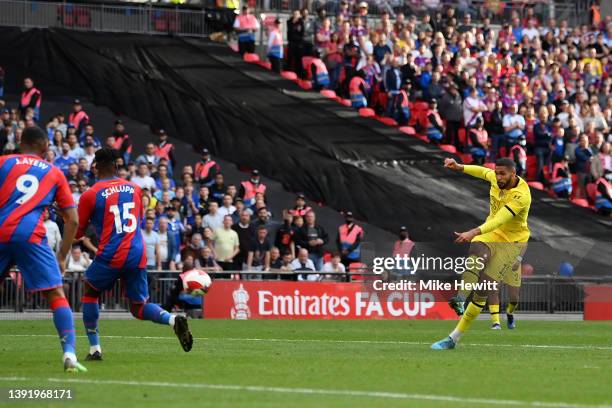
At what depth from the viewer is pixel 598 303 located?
29.6m

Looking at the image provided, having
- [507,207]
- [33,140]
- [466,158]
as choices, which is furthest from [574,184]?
[33,140]

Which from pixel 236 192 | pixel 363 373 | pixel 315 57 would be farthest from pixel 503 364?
pixel 315 57

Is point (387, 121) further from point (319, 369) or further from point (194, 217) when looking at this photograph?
point (319, 369)

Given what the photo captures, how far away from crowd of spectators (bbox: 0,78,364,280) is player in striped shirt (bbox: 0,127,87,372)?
15.2 metres

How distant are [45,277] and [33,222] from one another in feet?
1.73

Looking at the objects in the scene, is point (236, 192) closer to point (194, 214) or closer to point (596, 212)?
point (194, 214)

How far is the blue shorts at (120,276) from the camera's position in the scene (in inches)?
589

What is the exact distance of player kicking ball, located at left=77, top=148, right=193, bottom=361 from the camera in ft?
48.5

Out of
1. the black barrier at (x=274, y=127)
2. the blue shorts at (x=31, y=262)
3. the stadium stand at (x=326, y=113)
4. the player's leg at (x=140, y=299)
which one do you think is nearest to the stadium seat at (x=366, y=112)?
the stadium stand at (x=326, y=113)

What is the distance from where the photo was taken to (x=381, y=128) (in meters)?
36.4

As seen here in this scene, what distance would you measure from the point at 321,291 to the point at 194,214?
12.5 ft

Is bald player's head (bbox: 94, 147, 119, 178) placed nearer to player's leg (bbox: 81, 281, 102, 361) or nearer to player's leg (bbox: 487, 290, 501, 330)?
player's leg (bbox: 81, 281, 102, 361)

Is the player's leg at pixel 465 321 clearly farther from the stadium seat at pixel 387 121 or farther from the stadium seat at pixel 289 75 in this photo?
the stadium seat at pixel 289 75

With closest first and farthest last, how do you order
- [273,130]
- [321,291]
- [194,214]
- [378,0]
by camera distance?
[321,291], [194,214], [273,130], [378,0]
